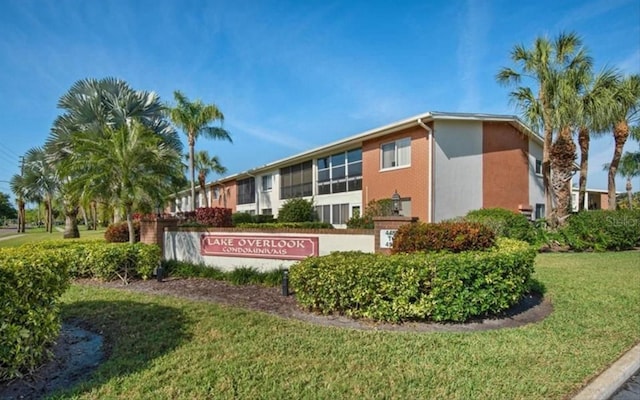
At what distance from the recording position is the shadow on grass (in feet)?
12.8

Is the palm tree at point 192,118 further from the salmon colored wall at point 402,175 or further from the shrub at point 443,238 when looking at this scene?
the shrub at point 443,238

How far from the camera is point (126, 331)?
523 cm

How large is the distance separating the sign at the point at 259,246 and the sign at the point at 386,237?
5.83ft

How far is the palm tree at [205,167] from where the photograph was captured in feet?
128

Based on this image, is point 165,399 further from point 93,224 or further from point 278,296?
point 93,224

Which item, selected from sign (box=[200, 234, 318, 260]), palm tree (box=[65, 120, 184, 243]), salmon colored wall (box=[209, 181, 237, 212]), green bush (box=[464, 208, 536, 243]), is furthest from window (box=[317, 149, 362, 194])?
salmon colored wall (box=[209, 181, 237, 212])

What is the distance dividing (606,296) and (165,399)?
8003 mm

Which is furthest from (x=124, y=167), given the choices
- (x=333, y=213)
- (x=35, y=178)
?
(x=35, y=178)

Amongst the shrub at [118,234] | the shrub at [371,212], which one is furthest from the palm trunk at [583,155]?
the shrub at [118,234]

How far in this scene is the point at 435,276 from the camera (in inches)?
215

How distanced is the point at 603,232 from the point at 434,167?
23.0 feet

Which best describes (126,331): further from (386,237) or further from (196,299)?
(386,237)

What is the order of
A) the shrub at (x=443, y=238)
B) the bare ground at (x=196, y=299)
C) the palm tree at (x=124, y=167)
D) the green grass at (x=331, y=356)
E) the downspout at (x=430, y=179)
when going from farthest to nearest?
the downspout at (x=430, y=179), the palm tree at (x=124, y=167), the shrub at (x=443, y=238), the bare ground at (x=196, y=299), the green grass at (x=331, y=356)

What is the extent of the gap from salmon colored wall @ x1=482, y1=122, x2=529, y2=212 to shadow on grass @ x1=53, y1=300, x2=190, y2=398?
53.7 feet
